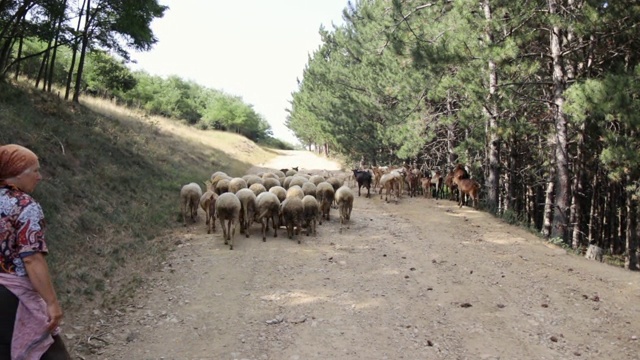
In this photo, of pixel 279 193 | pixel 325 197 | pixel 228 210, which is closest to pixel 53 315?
pixel 228 210

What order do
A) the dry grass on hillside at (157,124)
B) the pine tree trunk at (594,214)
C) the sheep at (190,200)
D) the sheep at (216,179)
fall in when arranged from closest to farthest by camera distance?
the sheep at (190,200) → the sheep at (216,179) → the pine tree trunk at (594,214) → the dry grass on hillside at (157,124)

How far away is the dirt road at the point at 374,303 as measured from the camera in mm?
5773

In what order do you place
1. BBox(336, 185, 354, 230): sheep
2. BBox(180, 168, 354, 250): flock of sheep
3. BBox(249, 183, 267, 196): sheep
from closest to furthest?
BBox(180, 168, 354, 250): flock of sheep < BBox(336, 185, 354, 230): sheep < BBox(249, 183, 267, 196): sheep

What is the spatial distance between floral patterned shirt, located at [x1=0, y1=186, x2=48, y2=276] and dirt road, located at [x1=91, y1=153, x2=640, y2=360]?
115 inches

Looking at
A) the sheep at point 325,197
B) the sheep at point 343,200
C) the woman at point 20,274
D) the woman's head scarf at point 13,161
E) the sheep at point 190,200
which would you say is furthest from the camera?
the sheep at point 325,197

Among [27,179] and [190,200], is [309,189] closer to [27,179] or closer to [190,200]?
[190,200]

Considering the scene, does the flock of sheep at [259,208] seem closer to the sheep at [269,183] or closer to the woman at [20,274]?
the sheep at [269,183]

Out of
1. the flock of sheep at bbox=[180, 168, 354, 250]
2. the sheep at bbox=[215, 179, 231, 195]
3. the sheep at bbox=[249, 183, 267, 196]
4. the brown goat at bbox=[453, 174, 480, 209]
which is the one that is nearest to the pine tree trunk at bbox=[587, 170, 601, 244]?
the brown goat at bbox=[453, 174, 480, 209]

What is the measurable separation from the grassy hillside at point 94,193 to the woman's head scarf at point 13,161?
391cm

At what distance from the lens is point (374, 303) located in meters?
7.07

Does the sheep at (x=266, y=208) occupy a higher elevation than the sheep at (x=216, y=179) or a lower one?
lower

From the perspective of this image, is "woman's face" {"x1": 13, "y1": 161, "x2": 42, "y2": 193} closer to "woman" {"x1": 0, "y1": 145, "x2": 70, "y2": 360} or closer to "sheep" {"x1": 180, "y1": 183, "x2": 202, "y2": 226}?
"woman" {"x1": 0, "y1": 145, "x2": 70, "y2": 360}

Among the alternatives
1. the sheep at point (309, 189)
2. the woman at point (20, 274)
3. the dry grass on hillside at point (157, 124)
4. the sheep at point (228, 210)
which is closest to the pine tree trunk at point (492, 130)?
the sheep at point (309, 189)

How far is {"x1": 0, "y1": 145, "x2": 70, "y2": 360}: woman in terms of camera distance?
2939 millimetres
